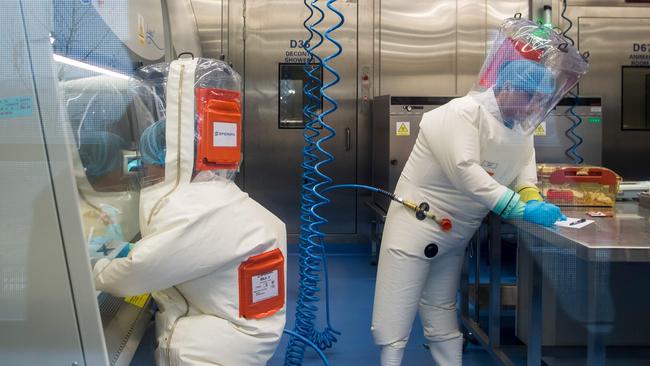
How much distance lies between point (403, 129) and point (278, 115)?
4.02 feet

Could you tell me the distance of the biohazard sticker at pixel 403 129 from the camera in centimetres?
400

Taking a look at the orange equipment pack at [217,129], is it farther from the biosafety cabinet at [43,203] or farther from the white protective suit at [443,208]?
the white protective suit at [443,208]

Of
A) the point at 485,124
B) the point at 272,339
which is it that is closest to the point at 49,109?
the point at 272,339

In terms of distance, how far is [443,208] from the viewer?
200cm

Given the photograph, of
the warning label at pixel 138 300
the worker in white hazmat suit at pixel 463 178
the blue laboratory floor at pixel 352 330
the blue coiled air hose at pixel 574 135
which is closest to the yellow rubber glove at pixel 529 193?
the worker in white hazmat suit at pixel 463 178

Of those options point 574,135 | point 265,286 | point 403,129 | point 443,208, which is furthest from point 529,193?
point 574,135

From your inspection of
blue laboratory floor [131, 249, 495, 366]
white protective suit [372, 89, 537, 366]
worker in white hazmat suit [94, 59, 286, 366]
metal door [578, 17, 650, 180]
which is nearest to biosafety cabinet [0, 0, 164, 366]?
worker in white hazmat suit [94, 59, 286, 366]

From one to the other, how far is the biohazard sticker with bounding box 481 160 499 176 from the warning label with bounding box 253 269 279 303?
988 millimetres

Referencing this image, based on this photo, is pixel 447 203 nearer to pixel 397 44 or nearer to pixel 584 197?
pixel 584 197

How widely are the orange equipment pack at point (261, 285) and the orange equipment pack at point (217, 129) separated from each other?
0.81ft

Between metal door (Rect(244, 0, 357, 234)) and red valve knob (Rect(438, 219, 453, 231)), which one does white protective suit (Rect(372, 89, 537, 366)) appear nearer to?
red valve knob (Rect(438, 219, 453, 231))

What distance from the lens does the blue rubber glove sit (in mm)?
1732

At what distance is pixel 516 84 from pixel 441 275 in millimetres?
803

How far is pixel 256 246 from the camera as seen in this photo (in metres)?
1.26
